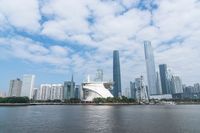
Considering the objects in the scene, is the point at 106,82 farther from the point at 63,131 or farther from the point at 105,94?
the point at 63,131

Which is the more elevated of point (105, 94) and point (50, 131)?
point (105, 94)

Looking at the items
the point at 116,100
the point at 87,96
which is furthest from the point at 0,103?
the point at 116,100

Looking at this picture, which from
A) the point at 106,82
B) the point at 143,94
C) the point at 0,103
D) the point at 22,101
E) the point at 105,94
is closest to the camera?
the point at 0,103

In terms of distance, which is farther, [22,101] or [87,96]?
[87,96]

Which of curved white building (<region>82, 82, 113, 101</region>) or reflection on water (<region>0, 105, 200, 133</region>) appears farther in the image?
curved white building (<region>82, 82, 113, 101</region>)

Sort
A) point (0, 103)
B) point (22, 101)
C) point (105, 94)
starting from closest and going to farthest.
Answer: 1. point (0, 103)
2. point (22, 101)
3. point (105, 94)

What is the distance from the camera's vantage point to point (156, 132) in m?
23.4

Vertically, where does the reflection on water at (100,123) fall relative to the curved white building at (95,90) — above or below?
below

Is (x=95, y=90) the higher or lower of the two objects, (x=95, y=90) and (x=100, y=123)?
the higher

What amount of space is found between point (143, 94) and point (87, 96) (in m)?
63.4

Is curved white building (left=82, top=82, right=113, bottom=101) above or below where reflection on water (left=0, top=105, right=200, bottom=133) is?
above

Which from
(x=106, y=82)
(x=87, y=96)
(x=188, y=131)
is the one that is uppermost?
(x=106, y=82)

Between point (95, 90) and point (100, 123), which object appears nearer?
point (100, 123)

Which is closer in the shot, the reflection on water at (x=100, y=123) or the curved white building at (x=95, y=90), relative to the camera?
the reflection on water at (x=100, y=123)
